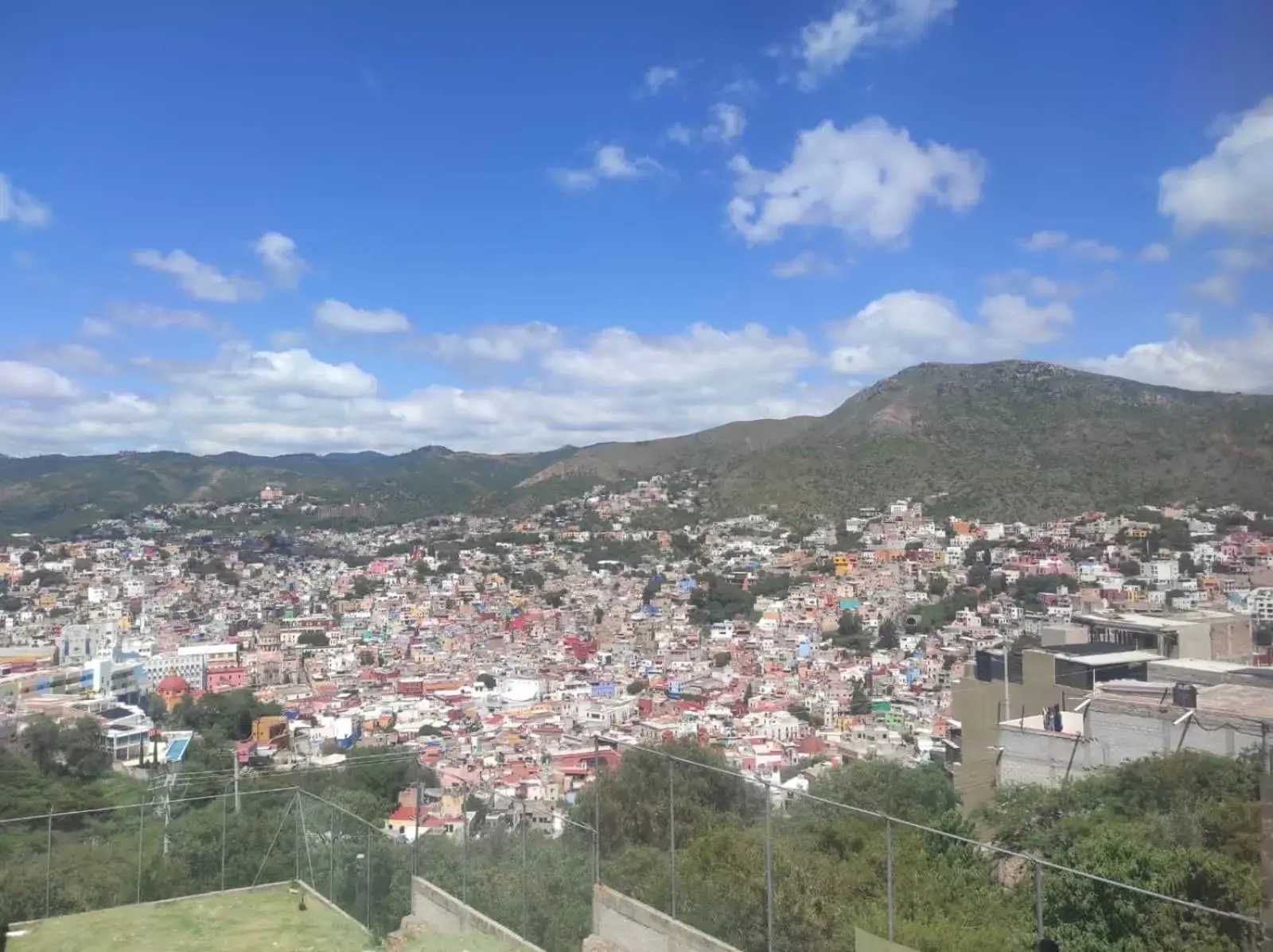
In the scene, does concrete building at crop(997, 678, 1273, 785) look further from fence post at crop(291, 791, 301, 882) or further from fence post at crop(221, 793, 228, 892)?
fence post at crop(221, 793, 228, 892)

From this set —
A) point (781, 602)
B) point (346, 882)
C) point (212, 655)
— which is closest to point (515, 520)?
point (781, 602)

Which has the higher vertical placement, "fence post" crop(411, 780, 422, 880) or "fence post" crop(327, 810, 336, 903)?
"fence post" crop(411, 780, 422, 880)

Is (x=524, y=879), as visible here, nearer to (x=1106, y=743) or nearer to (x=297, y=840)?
(x=297, y=840)

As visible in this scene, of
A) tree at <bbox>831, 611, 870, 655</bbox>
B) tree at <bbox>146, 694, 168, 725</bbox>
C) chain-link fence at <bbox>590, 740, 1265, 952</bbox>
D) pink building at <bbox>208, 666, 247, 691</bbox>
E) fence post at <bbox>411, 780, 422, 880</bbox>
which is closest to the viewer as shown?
chain-link fence at <bbox>590, 740, 1265, 952</bbox>

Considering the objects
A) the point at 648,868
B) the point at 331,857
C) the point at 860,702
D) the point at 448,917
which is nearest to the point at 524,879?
the point at 648,868

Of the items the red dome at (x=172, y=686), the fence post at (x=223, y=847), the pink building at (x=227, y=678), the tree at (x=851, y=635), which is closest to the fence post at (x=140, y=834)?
the fence post at (x=223, y=847)

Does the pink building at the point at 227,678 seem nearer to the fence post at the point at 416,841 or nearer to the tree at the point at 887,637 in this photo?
the tree at the point at 887,637

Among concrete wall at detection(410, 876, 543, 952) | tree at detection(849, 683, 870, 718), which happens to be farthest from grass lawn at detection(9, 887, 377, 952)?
tree at detection(849, 683, 870, 718)
